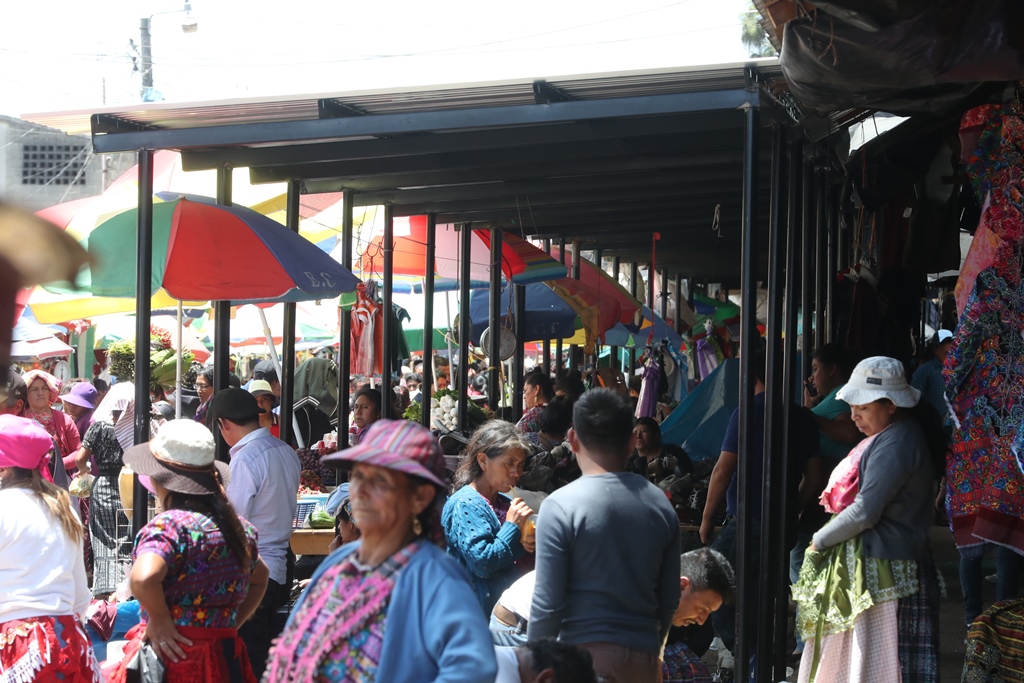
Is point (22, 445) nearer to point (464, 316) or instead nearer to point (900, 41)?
point (900, 41)

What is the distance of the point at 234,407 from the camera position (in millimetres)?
5328

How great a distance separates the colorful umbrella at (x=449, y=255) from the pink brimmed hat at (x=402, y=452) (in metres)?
7.37

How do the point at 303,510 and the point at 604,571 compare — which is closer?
the point at 604,571

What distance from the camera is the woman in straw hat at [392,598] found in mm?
2533


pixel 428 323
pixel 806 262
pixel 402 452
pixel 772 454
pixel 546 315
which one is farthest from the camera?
pixel 546 315

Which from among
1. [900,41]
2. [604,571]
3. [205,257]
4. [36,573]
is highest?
[900,41]

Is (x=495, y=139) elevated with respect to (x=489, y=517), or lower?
elevated

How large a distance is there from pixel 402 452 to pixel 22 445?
256 cm

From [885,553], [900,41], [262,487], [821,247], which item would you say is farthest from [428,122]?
[821,247]

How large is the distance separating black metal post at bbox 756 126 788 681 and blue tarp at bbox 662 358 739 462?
3.28 meters

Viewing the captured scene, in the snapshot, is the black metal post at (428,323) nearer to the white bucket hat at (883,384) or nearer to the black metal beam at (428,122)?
the black metal beam at (428,122)

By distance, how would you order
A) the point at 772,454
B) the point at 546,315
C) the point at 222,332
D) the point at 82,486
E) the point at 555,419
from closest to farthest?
the point at 772,454 < the point at 222,332 < the point at 555,419 < the point at 82,486 < the point at 546,315

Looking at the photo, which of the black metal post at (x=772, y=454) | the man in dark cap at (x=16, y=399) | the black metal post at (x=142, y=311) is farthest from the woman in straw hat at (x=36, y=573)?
the man in dark cap at (x=16, y=399)

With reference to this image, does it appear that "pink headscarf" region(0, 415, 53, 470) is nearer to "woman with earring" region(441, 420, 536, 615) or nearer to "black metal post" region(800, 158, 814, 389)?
"woman with earring" region(441, 420, 536, 615)
